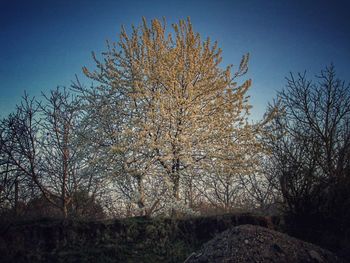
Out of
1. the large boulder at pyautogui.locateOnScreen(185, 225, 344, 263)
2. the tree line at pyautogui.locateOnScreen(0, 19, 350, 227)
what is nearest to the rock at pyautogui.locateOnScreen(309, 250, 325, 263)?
the large boulder at pyautogui.locateOnScreen(185, 225, 344, 263)

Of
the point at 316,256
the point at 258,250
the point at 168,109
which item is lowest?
the point at 316,256

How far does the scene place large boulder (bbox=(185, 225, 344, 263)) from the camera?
3.44 m

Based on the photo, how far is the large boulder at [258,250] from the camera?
11.3 ft

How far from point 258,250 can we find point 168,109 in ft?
16.5

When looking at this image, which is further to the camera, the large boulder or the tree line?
the tree line

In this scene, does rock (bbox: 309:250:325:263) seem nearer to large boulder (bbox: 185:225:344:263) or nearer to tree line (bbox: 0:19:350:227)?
large boulder (bbox: 185:225:344:263)

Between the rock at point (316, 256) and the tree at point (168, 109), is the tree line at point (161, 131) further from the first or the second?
the rock at point (316, 256)

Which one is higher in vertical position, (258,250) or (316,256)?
(258,250)

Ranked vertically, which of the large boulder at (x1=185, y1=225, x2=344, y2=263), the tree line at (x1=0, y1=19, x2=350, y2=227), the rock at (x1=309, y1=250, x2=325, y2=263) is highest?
the tree line at (x1=0, y1=19, x2=350, y2=227)

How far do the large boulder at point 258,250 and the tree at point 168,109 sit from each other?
3.29m

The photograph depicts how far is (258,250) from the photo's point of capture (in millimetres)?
3541

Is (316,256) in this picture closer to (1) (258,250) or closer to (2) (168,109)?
A: (1) (258,250)

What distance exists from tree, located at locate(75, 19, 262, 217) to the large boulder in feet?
10.8

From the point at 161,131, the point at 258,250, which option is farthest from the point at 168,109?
the point at 258,250
